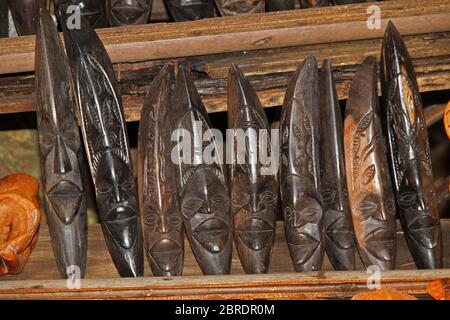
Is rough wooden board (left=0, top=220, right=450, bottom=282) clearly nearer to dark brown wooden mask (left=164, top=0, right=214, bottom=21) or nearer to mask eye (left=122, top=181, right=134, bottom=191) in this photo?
mask eye (left=122, top=181, right=134, bottom=191)

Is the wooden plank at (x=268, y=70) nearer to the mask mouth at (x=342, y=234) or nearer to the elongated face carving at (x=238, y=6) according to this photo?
the elongated face carving at (x=238, y=6)

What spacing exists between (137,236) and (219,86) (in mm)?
558

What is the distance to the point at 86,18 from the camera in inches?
115

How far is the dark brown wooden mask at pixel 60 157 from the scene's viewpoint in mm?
2643

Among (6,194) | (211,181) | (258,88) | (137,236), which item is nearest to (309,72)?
(258,88)

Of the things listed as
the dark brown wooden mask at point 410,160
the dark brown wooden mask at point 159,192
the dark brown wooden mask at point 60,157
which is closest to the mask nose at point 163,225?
the dark brown wooden mask at point 159,192

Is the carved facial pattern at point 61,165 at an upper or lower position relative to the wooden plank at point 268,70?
lower

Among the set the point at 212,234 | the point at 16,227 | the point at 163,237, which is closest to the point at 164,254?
the point at 163,237

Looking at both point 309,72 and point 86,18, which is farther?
point 86,18

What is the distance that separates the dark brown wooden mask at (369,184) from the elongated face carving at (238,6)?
0.50m

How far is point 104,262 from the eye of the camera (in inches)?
112

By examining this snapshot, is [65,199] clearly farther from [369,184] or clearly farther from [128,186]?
[369,184]
